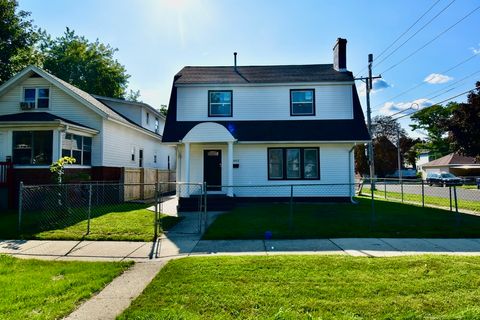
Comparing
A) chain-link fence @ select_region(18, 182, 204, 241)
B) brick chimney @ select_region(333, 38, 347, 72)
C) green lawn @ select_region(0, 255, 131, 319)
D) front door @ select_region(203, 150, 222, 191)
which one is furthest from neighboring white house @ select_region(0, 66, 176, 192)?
brick chimney @ select_region(333, 38, 347, 72)

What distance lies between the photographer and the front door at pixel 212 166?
1477 cm

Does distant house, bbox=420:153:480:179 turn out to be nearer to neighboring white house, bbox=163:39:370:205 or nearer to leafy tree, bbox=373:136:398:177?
leafy tree, bbox=373:136:398:177

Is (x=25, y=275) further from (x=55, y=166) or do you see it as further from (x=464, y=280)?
(x=55, y=166)

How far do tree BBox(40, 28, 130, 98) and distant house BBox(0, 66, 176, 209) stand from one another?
1770 cm

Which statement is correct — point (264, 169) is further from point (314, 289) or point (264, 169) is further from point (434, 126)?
point (434, 126)

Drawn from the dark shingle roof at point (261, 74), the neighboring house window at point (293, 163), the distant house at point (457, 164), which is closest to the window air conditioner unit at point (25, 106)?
the dark shingle roof at point (261, 74)

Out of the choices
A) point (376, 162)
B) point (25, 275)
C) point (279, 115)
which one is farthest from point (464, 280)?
point (376, 162)

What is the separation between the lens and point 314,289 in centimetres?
438

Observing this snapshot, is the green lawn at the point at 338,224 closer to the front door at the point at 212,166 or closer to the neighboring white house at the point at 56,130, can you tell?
the front door at the point at 212,166

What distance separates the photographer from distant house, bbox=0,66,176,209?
13.9 meters

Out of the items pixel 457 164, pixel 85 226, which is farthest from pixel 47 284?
pixel 457 164

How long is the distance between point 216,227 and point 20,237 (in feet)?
17.7

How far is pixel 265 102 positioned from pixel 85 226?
9.91 metres

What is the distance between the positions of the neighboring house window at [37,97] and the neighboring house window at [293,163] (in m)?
12.3
